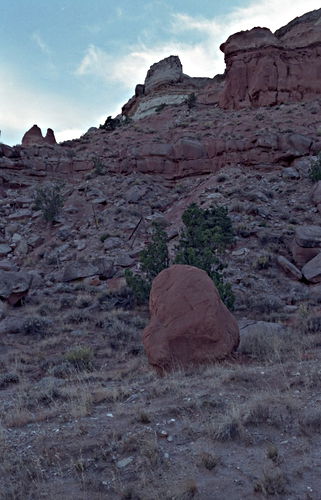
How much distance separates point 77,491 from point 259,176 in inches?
991

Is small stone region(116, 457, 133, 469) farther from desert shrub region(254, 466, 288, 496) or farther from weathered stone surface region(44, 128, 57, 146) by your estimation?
weathered stone surface region(44, 128, 57, 146)

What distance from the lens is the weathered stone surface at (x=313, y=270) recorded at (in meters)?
18.1

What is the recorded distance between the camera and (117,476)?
5.09m

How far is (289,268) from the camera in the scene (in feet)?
62.5

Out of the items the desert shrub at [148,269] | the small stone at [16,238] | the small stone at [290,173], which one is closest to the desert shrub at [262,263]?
the desert shrub at [148,269]

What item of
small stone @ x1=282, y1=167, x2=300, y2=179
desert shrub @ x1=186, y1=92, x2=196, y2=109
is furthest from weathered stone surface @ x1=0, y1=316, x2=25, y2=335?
desert shrub @ x1=186, y1=92, x2=196, y2=109

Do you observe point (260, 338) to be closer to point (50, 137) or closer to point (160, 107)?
point (50, 137)

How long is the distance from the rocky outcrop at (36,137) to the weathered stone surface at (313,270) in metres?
26.8

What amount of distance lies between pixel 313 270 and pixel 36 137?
28617mm

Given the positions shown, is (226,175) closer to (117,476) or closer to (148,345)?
(148,345)

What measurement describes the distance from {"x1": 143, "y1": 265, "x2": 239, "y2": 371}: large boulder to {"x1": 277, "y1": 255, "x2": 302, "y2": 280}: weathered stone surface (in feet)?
32.1

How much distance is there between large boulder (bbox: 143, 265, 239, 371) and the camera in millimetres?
9047

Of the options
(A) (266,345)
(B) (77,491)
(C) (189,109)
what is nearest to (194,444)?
(B) (77,491)

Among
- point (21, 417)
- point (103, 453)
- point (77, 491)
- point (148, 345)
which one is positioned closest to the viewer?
point (77, 491)
